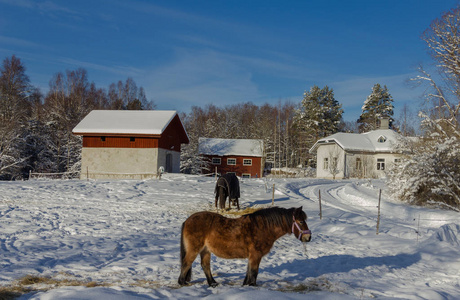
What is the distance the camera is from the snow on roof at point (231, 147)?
44344mm

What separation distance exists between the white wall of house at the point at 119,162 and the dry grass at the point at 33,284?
74.4 feet

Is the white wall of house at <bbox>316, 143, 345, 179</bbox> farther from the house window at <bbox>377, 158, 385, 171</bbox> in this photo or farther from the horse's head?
the horse's head

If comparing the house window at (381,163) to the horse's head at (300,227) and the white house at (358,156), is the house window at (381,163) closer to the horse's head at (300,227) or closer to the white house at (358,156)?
the white house at (358,156)

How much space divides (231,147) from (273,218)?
40.0 metres

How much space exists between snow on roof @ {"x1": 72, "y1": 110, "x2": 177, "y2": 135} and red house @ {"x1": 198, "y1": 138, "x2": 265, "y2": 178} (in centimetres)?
1315

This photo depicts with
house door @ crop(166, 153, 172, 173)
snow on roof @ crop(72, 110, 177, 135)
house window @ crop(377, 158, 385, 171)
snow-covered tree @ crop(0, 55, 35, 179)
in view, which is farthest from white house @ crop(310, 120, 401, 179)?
snow-covered tree @ crop(0, 55, 35, 179)

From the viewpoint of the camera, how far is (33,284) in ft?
17.9

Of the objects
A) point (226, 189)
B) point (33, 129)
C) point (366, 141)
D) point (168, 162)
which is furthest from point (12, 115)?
point (366, 141)

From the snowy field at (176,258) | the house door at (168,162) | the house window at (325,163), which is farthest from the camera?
the house window at (325,163)

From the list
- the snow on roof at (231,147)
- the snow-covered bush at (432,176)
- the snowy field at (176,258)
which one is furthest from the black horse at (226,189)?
the snow on roof at (231,147)

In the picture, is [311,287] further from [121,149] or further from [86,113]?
[86,113]

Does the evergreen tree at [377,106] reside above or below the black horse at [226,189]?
above

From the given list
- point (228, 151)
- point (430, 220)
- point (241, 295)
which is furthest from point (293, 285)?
point (228, 151)

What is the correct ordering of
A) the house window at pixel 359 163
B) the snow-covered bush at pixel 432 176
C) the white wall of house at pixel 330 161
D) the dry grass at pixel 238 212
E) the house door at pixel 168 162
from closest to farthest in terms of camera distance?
the dry grass at pixel 238 212 → the snow-covered bush at pixel 432 176 → the house door at pixel 168 162 → the white wall of house at pixel 330 161 → the house window at pixel 359 163
